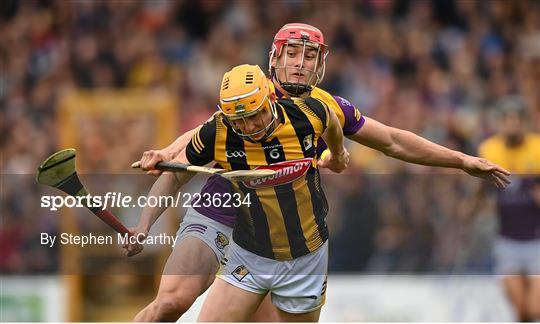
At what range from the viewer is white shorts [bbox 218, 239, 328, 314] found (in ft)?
19.6

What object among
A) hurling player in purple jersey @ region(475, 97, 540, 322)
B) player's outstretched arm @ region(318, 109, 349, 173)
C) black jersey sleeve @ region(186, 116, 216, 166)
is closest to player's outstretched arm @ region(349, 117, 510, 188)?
player's outstretched arm @ region(318, 109, 349, 173)

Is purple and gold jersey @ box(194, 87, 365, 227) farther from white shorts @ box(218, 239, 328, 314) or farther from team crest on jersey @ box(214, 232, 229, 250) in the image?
white shorts @ box(218, 239, 328, 314)

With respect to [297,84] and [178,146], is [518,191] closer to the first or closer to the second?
[297,84]

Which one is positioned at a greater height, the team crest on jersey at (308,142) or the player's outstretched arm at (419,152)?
the team crest on jersey at (308,142)

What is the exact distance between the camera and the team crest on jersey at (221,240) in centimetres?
638

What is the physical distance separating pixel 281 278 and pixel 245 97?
91 centimetres

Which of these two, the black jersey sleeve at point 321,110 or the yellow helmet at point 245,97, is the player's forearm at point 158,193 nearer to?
the yellow helmet at point 245,97

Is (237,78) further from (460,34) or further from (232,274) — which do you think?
(460,34)

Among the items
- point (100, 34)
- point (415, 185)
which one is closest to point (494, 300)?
point (415, 185)

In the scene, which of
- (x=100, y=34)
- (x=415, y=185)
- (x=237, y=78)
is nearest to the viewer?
(x=237, y=78)

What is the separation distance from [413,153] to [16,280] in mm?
3831

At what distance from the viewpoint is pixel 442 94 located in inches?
470

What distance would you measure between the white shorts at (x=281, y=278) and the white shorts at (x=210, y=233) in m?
0.32

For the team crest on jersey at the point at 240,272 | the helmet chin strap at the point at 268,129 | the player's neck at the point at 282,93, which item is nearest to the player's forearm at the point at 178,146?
the helmet chin strap at the point at 268,129
